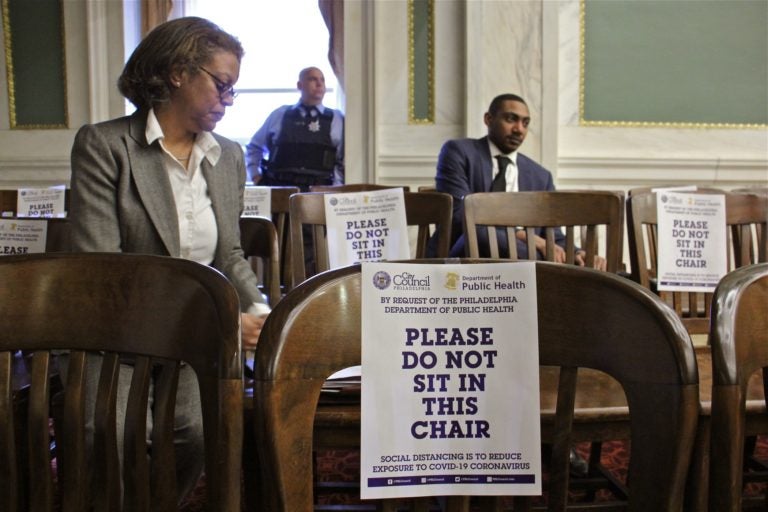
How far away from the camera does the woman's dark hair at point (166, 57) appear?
5.44 ft

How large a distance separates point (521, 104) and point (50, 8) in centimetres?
356

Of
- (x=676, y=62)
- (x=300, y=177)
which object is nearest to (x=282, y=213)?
(x=300, y=177)

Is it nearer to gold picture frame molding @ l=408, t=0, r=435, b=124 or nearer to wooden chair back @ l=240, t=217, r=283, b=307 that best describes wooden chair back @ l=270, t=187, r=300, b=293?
wooden chair back @ l=240, t=217, r=283, b=307

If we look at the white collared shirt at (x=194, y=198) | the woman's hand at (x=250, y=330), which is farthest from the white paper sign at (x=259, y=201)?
the woman's hand at (x=250, y=330)

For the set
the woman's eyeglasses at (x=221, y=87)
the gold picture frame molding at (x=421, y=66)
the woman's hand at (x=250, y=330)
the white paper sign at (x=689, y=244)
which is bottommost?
the woman's hand at (x=250, y=330)

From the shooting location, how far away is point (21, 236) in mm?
1676

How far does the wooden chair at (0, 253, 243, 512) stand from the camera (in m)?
0.71

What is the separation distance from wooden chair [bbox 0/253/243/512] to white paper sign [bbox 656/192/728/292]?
1291mm

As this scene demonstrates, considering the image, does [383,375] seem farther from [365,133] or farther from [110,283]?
[365,133]

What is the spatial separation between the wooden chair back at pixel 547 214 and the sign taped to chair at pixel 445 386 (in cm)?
117

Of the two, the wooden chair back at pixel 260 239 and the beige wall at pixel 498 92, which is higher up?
the beige wall at pixel 498 92

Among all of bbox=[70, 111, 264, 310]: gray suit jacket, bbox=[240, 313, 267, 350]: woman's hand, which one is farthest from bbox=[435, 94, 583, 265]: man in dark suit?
bbox=[240, 313, 267, 350]: woman's hand

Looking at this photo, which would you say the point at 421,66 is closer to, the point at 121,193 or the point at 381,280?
the point at 121,193

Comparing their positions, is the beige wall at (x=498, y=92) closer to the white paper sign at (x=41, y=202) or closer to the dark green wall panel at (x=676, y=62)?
the dark green wall panel at (x=676, y=62)
